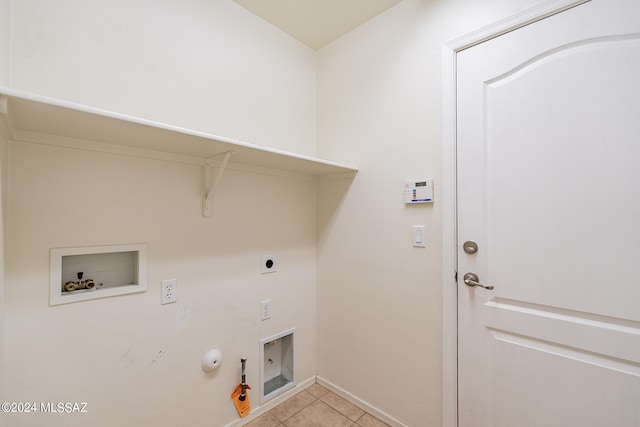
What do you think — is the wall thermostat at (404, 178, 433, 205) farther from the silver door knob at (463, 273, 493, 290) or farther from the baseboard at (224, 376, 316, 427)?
the baseboard at (224, 376, 316, 427)

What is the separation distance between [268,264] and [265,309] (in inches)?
11.5

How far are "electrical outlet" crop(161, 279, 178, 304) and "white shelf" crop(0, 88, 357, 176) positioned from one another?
2.19 ft

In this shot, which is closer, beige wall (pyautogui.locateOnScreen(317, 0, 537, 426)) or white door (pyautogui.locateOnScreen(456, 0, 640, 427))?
white door (pyautogui.locateOnScreen(456, 0, 640, 427))

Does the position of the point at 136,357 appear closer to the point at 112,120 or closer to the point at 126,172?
the point at 126,172

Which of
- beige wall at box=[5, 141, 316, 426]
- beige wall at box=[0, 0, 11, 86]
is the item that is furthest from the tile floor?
beige wall at box=[0, 0, 11, 86]

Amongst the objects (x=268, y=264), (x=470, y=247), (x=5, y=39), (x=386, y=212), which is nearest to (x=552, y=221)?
(x=470, y=247)

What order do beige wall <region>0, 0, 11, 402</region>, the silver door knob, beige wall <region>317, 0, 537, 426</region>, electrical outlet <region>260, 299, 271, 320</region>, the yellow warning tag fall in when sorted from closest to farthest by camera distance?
beige wall <region>0, 0, 11, 402</region> < the silver door knob < beige wall <region>317, 0, 537, 426</region> < the yellow warning tag < electrical outlet <region>260, 299, 271, 320</region>

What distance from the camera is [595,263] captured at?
3.59 ft

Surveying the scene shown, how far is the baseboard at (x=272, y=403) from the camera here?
1.67 meters

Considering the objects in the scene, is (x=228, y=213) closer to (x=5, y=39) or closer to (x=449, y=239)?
(x=5, y=39)

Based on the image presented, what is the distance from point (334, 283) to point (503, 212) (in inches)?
46.3

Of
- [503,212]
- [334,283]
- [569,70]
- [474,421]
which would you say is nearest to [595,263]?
[503,212]

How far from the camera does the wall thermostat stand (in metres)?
1.53

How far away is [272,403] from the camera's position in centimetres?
183
